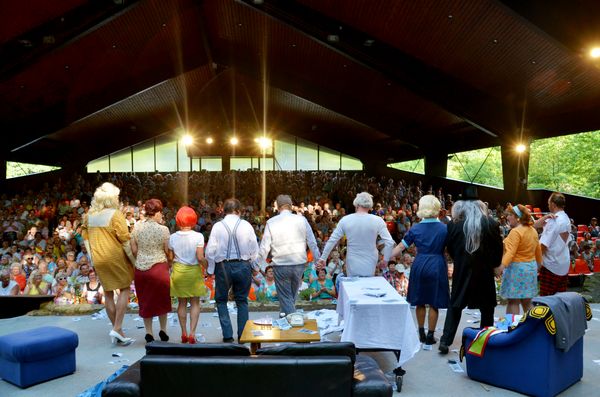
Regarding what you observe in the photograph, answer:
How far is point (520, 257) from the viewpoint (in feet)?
16.8

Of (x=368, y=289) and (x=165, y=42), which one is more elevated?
(x=165, y=42)

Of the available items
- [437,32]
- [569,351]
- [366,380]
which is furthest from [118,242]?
[437,32]

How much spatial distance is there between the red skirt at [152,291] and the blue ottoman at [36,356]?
73 centimetres

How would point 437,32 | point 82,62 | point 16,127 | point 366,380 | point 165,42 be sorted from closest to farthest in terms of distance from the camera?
1. point 366,380
2. point 437,32
3. point 82,62
4. point 165,42
5. point 16,127

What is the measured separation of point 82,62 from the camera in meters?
12.6

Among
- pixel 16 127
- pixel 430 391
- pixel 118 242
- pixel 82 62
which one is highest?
pixel 82 62

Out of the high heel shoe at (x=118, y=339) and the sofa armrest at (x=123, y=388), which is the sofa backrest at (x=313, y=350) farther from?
the high heel shoe at (x=118, y=339)

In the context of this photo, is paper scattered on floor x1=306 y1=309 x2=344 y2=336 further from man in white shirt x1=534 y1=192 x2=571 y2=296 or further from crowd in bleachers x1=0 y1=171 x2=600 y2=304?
man in white shirt x1=534 y1=192 x2=571 y2=296

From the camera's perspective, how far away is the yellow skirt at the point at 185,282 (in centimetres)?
510

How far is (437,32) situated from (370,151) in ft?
40.1

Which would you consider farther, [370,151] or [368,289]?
[370,151]

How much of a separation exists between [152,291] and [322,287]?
9.17ft

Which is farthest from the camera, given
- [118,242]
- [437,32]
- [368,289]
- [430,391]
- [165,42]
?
[165,42]

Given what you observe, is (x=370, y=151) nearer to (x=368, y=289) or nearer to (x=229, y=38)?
(x=229, y=38)
